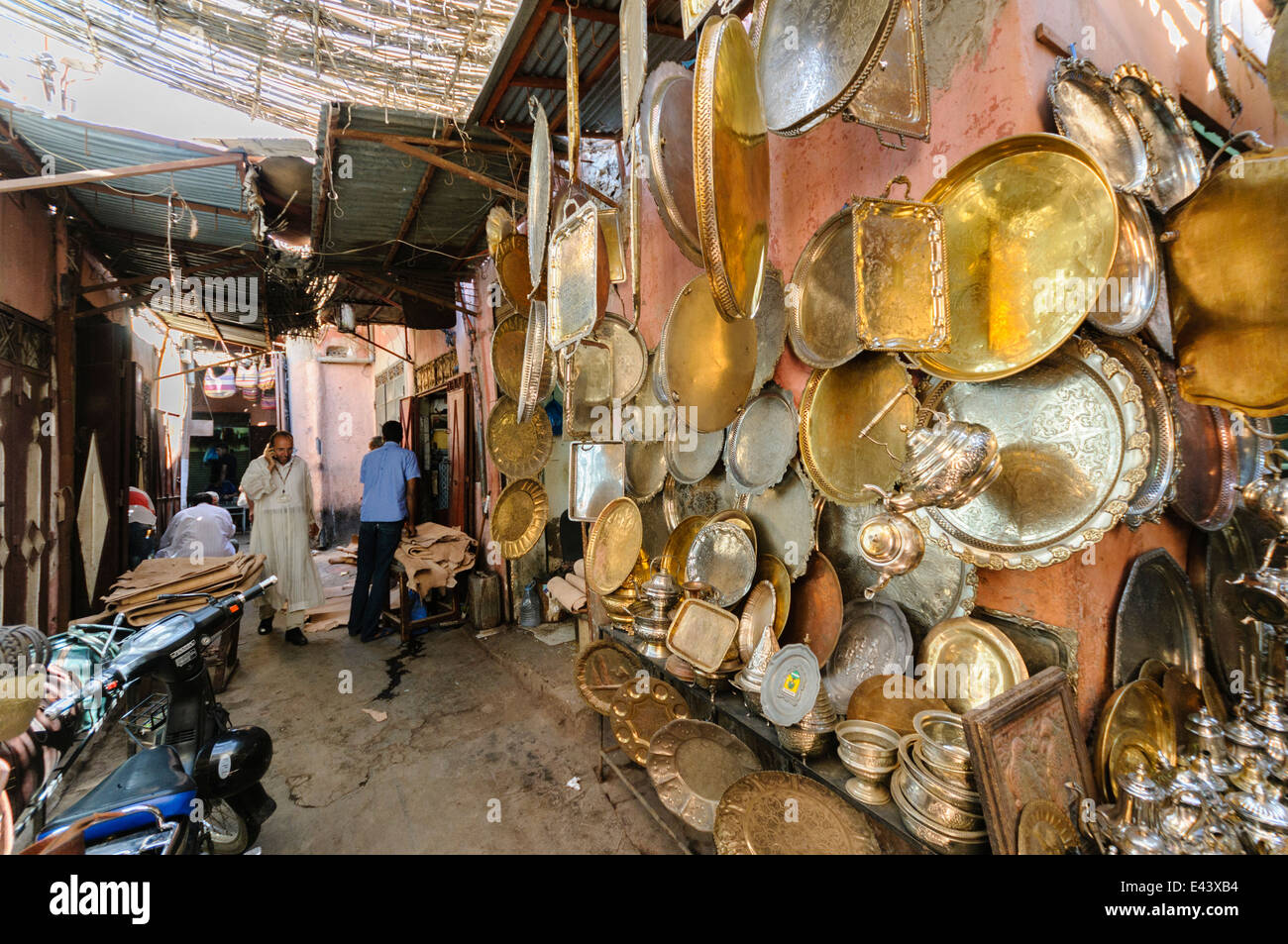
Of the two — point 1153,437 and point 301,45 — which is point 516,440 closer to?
point 301,45

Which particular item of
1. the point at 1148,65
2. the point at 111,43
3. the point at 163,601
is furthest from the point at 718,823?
the point at 111,43

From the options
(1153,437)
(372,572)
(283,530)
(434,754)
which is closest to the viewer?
(1153,437)

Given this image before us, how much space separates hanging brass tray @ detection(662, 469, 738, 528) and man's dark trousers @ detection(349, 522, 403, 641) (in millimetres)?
3459

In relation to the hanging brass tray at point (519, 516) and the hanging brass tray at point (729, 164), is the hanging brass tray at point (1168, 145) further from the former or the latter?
the hanging brass tray at point (519, 516)

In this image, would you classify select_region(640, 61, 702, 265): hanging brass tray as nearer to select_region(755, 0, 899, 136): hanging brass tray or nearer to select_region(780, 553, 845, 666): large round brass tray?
select_region(755, 0, 899, 136): hanging brass tray

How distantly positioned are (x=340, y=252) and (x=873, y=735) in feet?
17.5

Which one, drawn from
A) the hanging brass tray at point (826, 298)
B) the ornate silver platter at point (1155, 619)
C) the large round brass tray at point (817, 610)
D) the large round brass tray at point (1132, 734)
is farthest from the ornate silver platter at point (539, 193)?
the large round brass tray at point (1132, 734)

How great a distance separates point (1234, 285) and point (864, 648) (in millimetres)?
1701

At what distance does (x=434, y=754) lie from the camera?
3213 millimetres

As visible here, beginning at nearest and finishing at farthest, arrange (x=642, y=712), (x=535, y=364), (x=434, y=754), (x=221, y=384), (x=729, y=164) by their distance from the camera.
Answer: (x=729, y=164)
(x=642, y=712)
(x=535, y=364)
(x=434, y=754)
(x=221, y=384)

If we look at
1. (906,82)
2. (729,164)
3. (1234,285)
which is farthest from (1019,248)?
(729,164)

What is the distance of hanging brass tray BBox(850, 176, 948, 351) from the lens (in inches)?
59.6

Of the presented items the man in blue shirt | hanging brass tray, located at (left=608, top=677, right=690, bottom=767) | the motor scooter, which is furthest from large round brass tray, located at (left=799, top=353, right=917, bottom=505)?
the man in blue shirt
